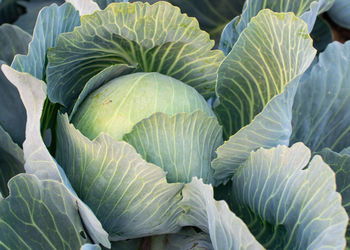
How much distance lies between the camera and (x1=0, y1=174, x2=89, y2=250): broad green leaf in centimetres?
72

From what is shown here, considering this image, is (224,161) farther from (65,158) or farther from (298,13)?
(298,13)

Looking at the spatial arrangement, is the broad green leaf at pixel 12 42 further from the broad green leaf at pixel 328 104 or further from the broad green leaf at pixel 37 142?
the broad green leaf at pixel 328 104

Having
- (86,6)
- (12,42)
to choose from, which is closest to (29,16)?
(12,42)

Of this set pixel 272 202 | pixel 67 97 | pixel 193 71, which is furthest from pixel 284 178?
pixel 67 97

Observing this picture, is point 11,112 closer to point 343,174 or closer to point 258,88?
point 258,88

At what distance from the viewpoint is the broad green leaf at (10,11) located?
1.40 meters

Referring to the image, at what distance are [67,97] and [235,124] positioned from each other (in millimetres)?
336

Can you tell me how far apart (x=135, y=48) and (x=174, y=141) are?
0.24 meters

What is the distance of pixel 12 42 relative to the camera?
1.06 metres

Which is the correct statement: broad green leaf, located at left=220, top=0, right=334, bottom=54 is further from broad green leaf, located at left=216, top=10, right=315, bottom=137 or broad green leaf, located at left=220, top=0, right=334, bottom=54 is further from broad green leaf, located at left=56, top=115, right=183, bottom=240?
broad green leaf, located at left=56, top=115, right=183, bottom=240

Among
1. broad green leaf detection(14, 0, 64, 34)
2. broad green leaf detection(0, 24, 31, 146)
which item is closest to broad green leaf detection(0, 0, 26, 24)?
broad green leaf detection(14, 0, 64, 34)

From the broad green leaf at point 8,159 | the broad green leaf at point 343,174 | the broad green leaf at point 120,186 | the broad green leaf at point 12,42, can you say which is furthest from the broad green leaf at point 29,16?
the broad green leaf at point 343,174

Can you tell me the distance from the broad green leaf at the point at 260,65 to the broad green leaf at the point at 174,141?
0.14m

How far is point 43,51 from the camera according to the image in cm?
84
